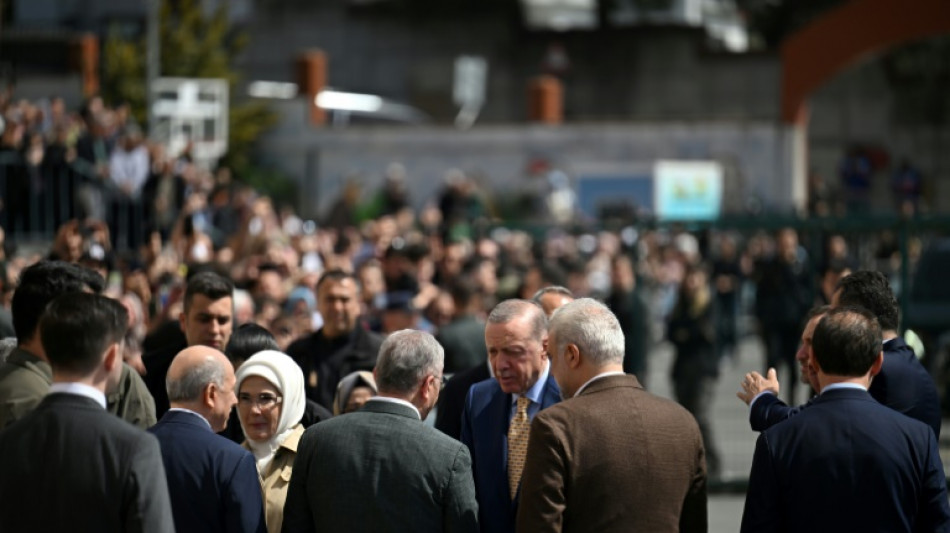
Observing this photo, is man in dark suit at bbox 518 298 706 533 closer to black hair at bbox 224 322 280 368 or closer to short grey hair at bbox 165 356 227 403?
short grey hair at bbox 165 356 227 403

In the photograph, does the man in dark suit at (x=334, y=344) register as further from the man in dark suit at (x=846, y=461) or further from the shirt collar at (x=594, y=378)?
the man in dark suit at (x=846, y=461)

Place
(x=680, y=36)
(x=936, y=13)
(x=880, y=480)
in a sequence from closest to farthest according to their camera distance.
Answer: (x=880, y=480), (x=936, y=13), (x=680, y=36)

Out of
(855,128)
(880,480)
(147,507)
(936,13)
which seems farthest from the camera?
(855,128)

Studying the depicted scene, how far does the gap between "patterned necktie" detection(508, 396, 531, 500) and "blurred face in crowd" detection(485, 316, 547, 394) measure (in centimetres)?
9

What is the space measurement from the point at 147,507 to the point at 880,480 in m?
2.55

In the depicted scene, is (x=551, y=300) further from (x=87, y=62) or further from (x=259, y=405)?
(x=87, y=62)

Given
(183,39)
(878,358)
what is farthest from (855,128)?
(878,358)

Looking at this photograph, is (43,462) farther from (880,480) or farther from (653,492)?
(880,480)

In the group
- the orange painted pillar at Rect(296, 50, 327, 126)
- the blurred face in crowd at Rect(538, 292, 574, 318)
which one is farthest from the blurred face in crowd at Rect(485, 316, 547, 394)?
the orange painted pillar at Rect(296, 50, 327, 126)

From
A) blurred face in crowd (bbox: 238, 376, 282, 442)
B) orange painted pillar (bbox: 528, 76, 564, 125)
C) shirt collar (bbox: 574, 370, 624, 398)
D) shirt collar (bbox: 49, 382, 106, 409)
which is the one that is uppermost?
orange painted pillar (bbox: 528, 76, 564, 125)

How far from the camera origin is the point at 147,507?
5.00 metres

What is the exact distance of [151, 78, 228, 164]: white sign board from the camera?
26.8 m

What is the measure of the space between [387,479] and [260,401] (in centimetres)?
81

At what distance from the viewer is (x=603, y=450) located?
5.82 m
